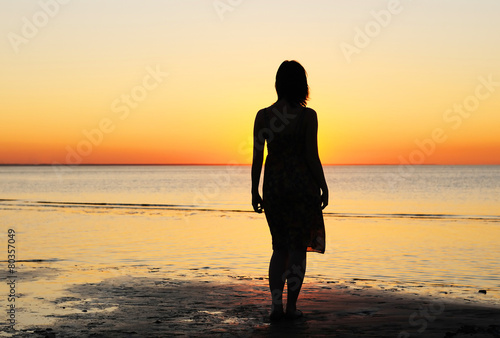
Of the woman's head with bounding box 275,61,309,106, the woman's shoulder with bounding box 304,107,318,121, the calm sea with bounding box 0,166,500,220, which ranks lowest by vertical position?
the calm sea with bounding box 0,166,500,220

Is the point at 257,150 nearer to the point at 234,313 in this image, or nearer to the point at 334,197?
the point at 234,313

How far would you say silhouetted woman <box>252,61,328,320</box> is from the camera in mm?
5566

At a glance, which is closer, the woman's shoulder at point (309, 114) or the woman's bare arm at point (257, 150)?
the woman's shoulder at point (309, 114)

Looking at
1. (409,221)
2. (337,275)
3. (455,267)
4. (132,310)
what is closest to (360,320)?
(132,310)

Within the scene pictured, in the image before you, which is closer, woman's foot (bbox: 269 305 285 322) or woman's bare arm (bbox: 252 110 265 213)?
woman's foot (bbox: 269 305 285 322)

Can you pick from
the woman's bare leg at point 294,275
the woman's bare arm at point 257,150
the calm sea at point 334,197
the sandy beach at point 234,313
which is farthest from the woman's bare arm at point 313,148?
the calm sea at point 334,197

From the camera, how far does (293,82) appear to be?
18.4 ft

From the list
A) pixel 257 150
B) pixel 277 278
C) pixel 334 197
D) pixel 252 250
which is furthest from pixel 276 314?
pixel 334 197

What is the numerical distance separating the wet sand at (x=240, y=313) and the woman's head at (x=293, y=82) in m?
2.10

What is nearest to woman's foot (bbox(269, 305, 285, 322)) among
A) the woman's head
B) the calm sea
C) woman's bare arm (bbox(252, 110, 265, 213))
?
woman's bare arm (bbox(252, 110, 265, 213))

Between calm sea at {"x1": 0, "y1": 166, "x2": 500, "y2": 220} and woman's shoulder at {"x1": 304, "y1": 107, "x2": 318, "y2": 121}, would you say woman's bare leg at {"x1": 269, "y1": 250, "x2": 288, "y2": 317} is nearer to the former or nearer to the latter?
woman's shoulder at {"x1": 304, "y1": 107, "x2": 318, "y2": 121}

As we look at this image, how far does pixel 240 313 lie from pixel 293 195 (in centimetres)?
134

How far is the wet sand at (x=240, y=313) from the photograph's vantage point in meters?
5.11

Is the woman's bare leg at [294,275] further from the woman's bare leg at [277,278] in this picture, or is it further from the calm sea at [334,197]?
the calm sea at [334,197]
